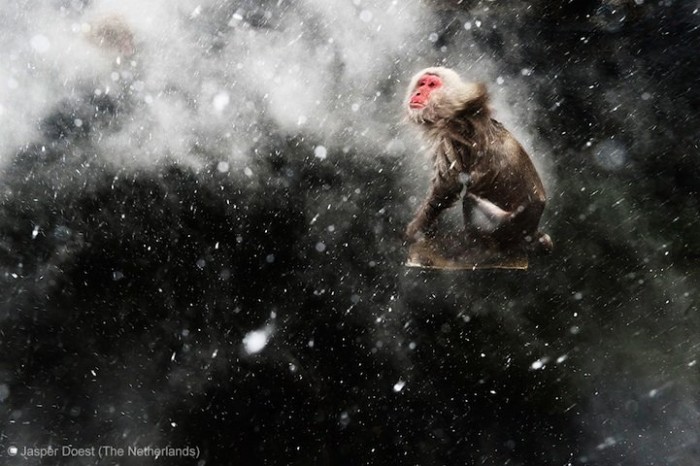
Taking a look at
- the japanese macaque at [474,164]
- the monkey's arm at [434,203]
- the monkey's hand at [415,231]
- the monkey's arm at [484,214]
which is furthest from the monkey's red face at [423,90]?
the monkey's hand at [415,231]

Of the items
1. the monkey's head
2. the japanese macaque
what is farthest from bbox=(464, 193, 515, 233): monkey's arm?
the monkey's head

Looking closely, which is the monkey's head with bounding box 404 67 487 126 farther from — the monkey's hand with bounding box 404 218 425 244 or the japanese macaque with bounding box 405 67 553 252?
the monkey's hand with bounding box 404 218 425 244

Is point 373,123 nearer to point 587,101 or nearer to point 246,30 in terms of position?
point 246,30

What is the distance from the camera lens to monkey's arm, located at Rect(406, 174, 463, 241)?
8.88 feet

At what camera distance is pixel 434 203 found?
2.82 meters

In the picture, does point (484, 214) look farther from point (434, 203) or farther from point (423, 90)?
point (423, 90)

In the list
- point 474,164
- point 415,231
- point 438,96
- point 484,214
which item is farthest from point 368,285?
point 438,96

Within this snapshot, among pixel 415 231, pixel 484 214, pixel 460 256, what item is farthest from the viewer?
pixel 415 231

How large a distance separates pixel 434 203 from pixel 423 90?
0.54m

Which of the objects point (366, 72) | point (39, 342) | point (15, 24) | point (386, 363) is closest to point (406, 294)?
point (386, 363)

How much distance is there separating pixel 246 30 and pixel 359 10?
65cm

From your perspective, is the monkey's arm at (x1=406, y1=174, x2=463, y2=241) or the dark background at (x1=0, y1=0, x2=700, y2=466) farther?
the dark background at (x1=0, y1=0, x2=700, y2=466)

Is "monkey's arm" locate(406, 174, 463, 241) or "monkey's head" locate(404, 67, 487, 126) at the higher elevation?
"monkey's head" locate(404, 67, 487, 126)

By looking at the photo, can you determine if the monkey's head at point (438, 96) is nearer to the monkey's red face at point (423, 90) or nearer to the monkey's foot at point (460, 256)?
the monkey's red face at point (423, 90)
